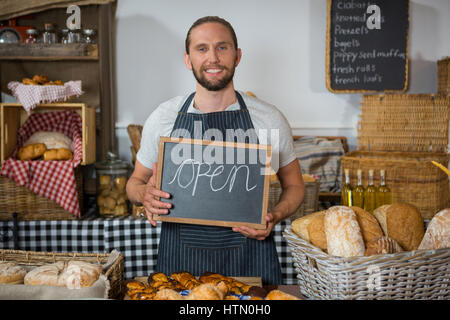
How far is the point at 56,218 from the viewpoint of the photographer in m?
2.74

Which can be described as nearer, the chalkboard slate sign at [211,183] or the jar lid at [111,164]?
the chalkboard slate sign at [211,183]

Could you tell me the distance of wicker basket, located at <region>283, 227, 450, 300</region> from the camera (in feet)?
3.17

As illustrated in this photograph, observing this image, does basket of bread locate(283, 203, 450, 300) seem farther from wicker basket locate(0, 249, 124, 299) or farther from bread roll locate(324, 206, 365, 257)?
wicker basket locate(0, 249, 124, 299)

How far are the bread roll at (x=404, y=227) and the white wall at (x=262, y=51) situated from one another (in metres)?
2.26

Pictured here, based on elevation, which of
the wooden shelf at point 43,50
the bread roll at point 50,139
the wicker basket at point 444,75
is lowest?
the bread roll at point 50,139

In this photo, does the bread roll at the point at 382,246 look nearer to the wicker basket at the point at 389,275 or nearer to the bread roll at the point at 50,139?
the wicker basket at the point at 389,275

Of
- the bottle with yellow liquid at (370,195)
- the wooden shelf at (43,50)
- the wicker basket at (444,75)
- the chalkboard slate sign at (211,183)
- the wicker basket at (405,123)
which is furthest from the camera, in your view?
the wicker basket at (444,75)

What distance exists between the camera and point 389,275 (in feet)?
3.19

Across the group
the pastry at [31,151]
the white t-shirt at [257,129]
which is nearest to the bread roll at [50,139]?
the pastry at [31,151]

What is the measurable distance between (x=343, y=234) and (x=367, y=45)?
8.68 ft

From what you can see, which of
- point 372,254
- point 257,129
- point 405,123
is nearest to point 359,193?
point 405,123

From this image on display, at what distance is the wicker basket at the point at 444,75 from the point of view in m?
3.08

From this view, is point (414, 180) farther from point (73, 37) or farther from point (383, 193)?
point (73, 37)

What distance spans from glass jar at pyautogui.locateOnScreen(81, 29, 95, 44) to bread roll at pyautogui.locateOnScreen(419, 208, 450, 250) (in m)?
2.58
